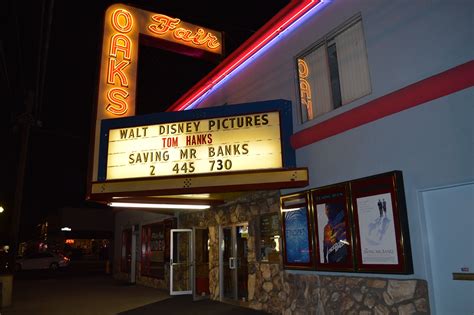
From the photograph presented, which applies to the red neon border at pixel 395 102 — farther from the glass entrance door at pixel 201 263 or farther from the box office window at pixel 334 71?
the glass entrance door at pixel 201 263

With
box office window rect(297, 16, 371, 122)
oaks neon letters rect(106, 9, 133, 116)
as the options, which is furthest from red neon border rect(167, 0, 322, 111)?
oaks neon letters rect(106, 9, 133, 116)

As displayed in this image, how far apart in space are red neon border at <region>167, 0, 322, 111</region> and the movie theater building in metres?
0.04

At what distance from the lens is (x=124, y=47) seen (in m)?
11.8

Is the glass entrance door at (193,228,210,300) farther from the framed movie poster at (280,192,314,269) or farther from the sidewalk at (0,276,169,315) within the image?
the framed movie poster at (280,192,314,269)

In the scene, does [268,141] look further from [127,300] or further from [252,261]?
[127,300]

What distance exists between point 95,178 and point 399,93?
681 centimetres

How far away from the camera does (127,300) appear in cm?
1310

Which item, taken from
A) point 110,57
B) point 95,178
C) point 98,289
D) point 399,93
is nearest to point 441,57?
point 399,93

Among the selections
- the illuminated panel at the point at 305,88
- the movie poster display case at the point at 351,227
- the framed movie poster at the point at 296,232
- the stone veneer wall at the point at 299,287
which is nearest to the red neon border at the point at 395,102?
the illuminated panel at the point at 305,88

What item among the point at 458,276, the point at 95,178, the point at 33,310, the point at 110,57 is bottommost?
the point at 33,310

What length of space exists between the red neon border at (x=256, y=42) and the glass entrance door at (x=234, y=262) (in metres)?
4.32

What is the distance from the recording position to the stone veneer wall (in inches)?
244

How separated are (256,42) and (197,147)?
122 inches

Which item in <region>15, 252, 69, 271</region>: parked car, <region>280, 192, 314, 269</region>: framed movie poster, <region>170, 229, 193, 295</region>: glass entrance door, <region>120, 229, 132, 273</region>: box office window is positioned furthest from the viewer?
<region>15, 252, 69, 271</region>: parked car
